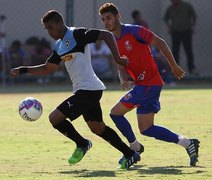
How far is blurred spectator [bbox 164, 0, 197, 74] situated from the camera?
82.0 feet

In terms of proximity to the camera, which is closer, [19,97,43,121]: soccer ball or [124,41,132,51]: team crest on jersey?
[124,41,132,51]: team crest on jersey

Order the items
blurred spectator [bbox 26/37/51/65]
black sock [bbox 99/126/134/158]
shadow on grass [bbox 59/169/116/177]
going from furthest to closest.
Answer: blurred spectator [bbox 26/37/51/65], black sock [bbox 99/126/134/158], shadow on grass [bbox 59/169/116/177]

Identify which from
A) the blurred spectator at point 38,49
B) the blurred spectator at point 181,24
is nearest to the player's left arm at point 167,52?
the blurred spectator at point 38,49

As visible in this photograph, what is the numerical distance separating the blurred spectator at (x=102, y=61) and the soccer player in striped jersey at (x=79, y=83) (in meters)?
14.4

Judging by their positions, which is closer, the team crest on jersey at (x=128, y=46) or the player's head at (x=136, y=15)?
the team crest on jersey at (x=128, y=46)

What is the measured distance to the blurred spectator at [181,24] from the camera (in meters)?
25.0

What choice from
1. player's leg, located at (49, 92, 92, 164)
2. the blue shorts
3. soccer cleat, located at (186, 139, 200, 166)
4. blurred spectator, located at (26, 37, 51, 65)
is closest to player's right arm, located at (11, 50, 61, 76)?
player's leg, located at (49, 92, 92, 164)

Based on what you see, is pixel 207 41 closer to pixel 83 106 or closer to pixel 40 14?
pixel 40 14

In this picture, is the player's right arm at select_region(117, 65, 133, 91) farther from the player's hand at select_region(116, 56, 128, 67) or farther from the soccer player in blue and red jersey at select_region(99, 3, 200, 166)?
the player's hand at select_region(116, 56, 128, 67)

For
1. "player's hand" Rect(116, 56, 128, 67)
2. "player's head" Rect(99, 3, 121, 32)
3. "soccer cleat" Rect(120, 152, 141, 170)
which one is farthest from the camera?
"player's head" Rect(99, 3, 121, 32)

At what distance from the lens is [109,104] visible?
59.7 ft

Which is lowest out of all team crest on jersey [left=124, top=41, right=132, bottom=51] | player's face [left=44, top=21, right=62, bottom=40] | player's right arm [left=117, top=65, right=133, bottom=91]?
player's right arm [left=117, top=65, right=133, bottom=91]

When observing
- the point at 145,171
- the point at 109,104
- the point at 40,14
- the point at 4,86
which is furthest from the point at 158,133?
the point at 40,14

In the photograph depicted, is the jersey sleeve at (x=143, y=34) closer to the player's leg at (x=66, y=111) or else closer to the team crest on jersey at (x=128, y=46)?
the team crest on jersey at (x=128, y=46)
